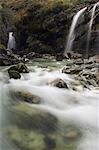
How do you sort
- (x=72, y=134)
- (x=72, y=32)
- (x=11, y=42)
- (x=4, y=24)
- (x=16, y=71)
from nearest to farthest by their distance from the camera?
(x=72, y=134), (x=16, y=71), (x=72, y=32), (x=4, y=24), (x=11, y=42)

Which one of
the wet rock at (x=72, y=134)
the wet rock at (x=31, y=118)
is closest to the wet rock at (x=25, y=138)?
the wet rock at (x=31, y=118)

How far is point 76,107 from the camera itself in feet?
19.9

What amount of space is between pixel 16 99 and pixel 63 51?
12.8 meters

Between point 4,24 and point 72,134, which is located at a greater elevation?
point 72,134

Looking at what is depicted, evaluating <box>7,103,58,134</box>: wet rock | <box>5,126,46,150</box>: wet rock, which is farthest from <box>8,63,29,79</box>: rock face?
<box>5,126,46,150</box>: wet rock

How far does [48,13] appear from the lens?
20.4 meters

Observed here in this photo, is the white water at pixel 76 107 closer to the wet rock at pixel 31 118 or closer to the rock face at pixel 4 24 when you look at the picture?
the wet rock at pixel 31 118

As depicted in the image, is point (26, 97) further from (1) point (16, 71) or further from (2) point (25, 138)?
(1) point (16, 71)

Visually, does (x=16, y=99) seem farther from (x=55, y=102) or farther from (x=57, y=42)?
(x=57, y=42)

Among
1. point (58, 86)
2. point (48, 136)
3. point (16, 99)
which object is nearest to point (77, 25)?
point (58, 86)

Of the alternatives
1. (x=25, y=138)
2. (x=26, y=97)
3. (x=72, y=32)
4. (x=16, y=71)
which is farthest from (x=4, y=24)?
(x=25, y=138)

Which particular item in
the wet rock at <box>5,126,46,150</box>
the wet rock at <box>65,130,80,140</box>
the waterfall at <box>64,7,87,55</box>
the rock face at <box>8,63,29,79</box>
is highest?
the wet rock at <box>5,126,46,150</box>

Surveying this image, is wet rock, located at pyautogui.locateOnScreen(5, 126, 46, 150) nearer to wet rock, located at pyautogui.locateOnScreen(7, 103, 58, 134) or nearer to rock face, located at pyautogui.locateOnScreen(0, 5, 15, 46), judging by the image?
wet rock, located at pyautogui.locateOnScreen(7, 103, 58, 134)

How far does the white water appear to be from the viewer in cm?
470
